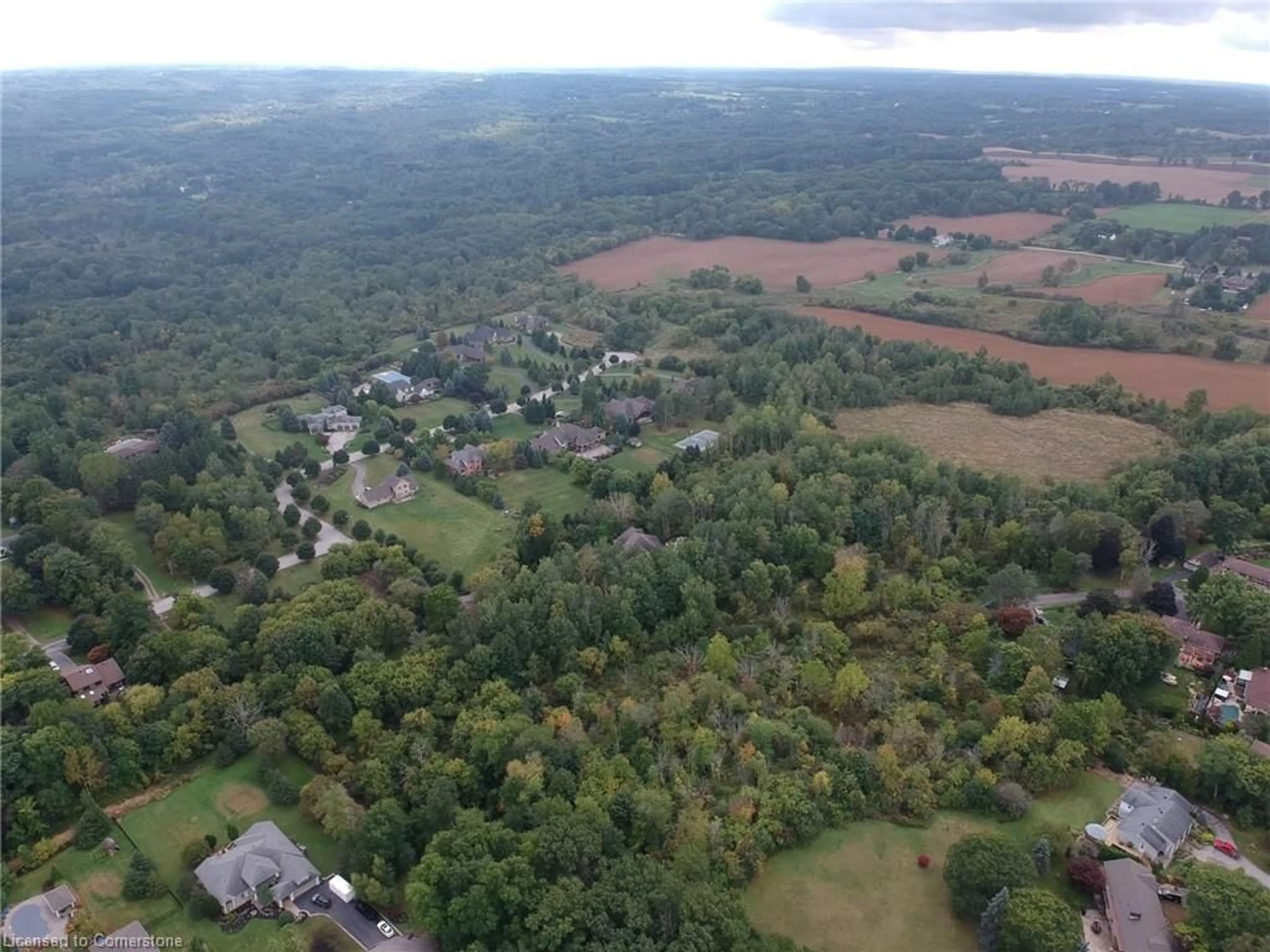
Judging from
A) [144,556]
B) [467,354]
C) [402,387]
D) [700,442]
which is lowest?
[144,556]

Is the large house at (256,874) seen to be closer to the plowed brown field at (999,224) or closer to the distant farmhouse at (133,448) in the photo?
the distant farmhouse at (133,448)

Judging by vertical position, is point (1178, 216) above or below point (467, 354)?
above

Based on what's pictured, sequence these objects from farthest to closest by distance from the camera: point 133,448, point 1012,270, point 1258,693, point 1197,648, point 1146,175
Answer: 1. point 1146,175
2. point 1012,270
3. point 133,448
4. point 1197,648
5. point 1258,693

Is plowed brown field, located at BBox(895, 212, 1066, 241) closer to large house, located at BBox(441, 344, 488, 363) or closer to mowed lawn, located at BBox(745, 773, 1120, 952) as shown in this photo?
large house, located at BBox(441, 344, 488, 363)

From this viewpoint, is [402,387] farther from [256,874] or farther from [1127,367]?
[1127,367]

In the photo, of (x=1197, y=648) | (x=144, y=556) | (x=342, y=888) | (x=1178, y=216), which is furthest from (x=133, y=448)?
(x=1178, y=216)

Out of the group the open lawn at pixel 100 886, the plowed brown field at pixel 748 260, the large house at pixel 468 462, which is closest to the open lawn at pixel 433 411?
the large house at pixel 468 462
